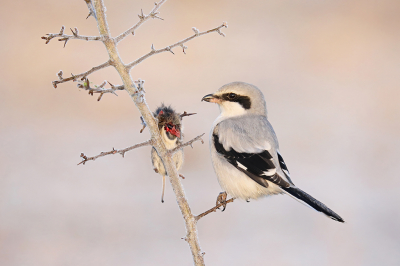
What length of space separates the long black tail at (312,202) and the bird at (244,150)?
2cm

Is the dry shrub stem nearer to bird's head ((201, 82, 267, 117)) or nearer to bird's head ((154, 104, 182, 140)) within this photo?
bird's head ((154, 104, 182, 140))

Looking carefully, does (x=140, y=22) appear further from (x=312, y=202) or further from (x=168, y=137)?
(x=312, y=202)

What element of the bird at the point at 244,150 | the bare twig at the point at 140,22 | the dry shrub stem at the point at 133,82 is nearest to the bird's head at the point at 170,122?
the bird at the point at 244,150

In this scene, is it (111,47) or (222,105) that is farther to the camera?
(222,105)

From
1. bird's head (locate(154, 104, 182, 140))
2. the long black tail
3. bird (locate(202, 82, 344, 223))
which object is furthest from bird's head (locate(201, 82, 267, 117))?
the long black tail

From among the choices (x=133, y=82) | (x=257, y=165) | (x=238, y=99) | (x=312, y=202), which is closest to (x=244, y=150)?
(x=257, y=165)

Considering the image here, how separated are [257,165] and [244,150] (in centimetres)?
7

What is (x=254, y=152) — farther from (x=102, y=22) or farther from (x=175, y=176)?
(x=102, y=22)

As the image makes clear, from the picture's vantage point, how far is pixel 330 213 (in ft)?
3.01

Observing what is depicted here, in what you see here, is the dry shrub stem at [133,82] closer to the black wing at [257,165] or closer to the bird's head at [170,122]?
the bird's head at [170,122]

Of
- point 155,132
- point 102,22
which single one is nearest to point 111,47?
point 102,22

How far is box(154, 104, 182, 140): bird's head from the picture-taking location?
3.66ft

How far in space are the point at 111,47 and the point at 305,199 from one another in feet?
2.27

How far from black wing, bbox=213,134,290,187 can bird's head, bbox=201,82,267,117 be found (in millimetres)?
191
